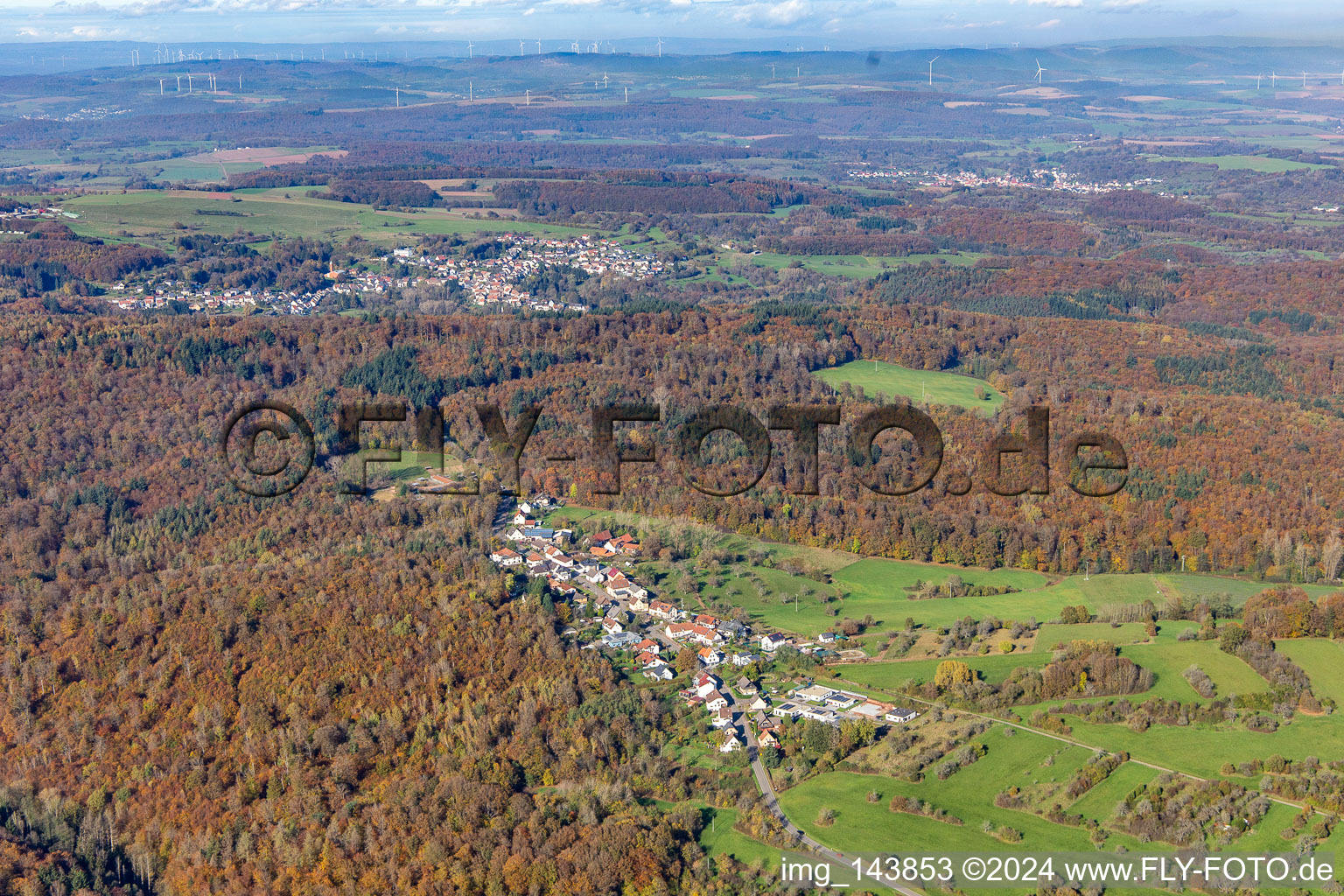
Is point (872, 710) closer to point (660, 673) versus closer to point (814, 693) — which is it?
point (814, 693)

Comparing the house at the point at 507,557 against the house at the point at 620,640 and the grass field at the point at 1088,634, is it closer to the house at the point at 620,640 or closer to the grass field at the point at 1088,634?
the house at the point at 620,640

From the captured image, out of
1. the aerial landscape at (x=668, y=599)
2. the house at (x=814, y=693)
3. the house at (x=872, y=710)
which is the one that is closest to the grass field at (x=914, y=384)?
the aerial landscape at (x=668, y=599)

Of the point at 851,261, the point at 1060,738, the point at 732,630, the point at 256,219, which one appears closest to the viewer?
the point at 1060,738

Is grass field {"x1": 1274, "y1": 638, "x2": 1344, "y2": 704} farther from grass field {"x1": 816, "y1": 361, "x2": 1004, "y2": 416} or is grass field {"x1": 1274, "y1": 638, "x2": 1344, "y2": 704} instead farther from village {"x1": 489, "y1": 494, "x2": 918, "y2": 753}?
grass field {"x1": 816, "y1": 361, "x2": 1004, "y2": 416}

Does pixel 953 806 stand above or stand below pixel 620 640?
below

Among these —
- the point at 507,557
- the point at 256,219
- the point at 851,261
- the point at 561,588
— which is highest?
the point at 256,219

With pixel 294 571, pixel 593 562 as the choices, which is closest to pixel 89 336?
pixel 294 571

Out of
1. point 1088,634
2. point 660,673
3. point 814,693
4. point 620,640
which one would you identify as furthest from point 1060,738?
point 620,640

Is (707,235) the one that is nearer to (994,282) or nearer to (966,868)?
(994,282)
